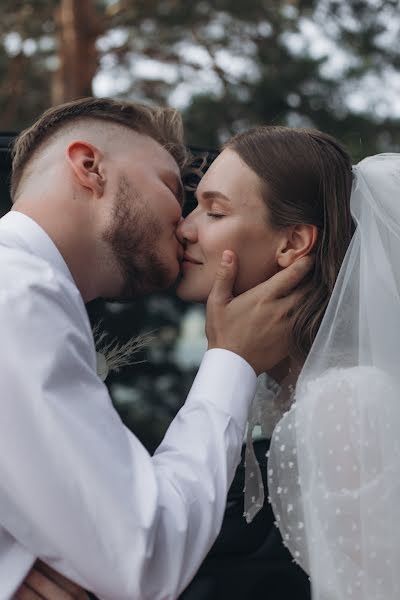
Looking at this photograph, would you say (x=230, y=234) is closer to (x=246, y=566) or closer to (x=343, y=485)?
(x=343, y=485)

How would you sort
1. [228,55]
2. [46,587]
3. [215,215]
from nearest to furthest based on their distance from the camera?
→ [46,587], [215,215], [228,55]

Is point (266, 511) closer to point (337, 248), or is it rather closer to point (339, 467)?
point (339, 467)

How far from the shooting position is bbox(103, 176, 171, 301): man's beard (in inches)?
95.3

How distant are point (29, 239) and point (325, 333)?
87 centimetres

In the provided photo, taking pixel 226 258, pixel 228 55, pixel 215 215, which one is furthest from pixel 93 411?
pixel 228 55

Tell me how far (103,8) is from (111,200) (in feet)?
29.4

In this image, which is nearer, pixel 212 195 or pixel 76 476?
pixel 76 476

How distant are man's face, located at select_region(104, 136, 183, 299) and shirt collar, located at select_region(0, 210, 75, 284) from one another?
0.82ft

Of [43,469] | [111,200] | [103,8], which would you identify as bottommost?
[103,8]

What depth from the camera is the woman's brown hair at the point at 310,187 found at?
262 centimetres

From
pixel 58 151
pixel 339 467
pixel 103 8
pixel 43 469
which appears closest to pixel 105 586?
pixel 43 469

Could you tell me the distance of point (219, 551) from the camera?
2.61 m

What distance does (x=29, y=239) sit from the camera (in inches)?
84.3

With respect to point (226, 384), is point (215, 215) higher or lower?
higher
